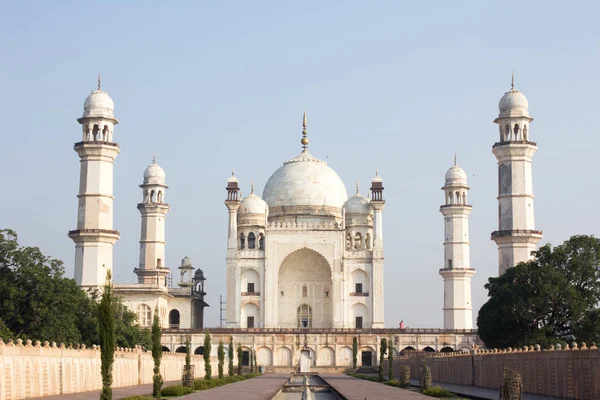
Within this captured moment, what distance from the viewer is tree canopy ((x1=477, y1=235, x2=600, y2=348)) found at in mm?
36688

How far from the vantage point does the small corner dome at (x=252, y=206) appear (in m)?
60.3

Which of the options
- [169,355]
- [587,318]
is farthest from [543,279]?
[169,355]

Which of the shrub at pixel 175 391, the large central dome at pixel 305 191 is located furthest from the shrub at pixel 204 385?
the large central dome at pixel 305 191

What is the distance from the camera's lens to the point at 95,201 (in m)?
50.1

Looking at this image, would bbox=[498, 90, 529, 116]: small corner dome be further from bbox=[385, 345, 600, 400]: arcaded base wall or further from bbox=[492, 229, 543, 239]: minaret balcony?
bbox=[385, 345, 600, 400]: arcaded base wall

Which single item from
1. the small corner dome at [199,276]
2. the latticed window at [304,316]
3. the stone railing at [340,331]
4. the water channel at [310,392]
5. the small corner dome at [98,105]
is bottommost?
the water channel at [310,392]

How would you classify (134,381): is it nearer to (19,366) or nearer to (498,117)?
(19,366)

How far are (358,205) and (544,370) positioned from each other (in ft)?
127

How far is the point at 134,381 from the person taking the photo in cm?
3147

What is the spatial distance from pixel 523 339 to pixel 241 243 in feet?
82.9

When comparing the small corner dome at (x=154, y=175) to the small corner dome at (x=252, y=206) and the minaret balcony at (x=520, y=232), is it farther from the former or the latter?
the minaret balcony at (x=520, y=232)

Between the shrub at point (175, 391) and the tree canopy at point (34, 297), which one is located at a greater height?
the tree canopy at point (34, 297)

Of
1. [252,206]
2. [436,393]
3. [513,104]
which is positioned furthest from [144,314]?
[436,393]

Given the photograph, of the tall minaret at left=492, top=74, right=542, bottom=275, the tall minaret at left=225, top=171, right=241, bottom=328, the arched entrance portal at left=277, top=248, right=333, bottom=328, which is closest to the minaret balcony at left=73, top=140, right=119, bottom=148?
the tall minaret at left=225, top=171, right=241, bottom=328
